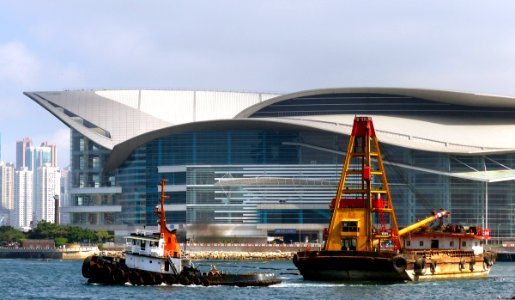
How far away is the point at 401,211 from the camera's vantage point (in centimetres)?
14762

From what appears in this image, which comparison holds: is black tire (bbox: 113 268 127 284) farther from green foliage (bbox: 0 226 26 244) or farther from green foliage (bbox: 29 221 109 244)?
green foliage (bbox: 0 226 26 244)

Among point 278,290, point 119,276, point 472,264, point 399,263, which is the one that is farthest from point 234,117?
point 278,290

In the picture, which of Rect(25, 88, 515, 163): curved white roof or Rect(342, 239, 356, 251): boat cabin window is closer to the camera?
Rect(342, 239, 356, 251): boat cabin window

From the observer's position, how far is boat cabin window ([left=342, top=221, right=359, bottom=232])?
82938 millimetres

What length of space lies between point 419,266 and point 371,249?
10.4 feet

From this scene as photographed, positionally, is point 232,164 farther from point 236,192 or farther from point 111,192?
point 111,192

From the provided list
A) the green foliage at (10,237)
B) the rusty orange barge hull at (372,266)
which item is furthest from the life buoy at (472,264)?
the green foliage at (10,237)

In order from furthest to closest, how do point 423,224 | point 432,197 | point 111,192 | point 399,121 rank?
point 111,192 → point 399,121 → point 432,197 → point 423,224

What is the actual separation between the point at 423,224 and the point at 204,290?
2533cm

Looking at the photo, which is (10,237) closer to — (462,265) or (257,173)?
(257,173)

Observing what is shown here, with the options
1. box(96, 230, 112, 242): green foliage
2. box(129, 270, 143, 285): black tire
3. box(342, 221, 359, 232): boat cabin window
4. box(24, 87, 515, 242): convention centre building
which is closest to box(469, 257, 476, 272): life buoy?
box(342, 221, 359, 232): boat cabin window

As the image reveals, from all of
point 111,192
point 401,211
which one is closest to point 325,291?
point 401,211

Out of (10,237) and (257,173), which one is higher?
(257,173)

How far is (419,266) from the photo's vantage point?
271 ft
